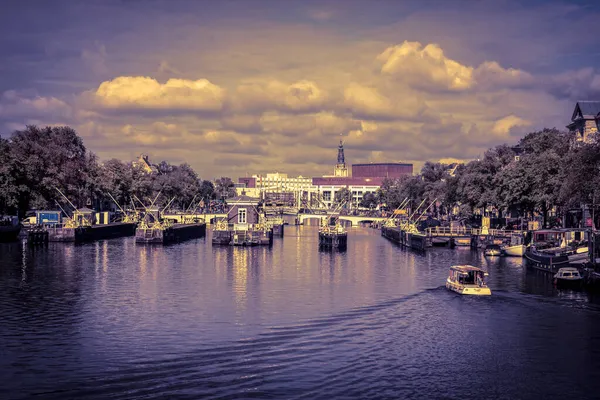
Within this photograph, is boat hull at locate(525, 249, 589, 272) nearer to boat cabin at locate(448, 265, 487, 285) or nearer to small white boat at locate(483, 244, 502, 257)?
boat cabin at locate(448, 265, 487, 285)

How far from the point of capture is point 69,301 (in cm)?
6256

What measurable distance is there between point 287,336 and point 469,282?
1035 inches

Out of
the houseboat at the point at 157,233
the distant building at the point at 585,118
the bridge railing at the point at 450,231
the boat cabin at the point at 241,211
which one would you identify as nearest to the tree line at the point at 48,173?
the houseboat at the point at 157,233

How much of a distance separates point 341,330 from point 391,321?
579cm

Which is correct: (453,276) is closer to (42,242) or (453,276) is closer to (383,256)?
(383,256)

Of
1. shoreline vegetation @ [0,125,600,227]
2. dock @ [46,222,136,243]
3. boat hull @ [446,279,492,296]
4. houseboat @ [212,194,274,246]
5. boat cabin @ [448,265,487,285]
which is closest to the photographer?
boat hull @ [446,279,492,296]

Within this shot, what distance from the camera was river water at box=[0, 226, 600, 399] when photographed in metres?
38.1

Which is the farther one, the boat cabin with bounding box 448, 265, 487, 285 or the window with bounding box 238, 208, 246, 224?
the window with bounding box 238, 208, 246, 224

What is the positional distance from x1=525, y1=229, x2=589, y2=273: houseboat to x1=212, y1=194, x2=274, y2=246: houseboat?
50.1 metres

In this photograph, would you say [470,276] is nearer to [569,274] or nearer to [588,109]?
[569,274]

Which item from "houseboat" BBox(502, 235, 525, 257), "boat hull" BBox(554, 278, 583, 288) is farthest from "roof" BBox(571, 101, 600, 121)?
"boat hull" BBox(554, 278, 583, 288)

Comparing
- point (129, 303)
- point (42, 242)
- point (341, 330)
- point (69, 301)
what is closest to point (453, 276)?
point (341, 330)

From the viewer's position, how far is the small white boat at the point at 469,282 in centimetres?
6700

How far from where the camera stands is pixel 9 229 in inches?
4941
